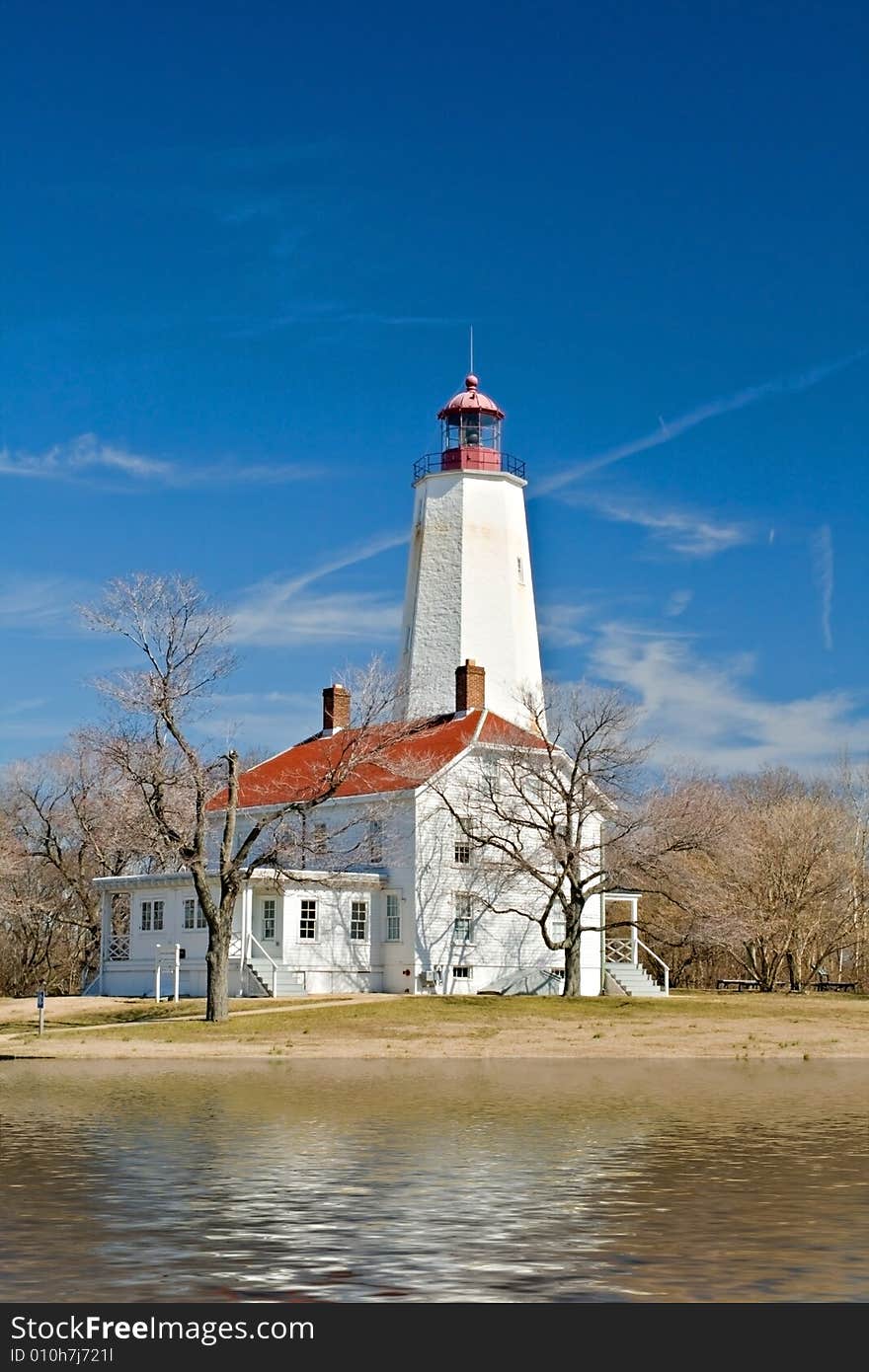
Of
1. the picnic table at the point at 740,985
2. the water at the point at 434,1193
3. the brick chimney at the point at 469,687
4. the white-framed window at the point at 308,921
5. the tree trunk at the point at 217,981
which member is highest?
the brick chimney at the point at 469,687

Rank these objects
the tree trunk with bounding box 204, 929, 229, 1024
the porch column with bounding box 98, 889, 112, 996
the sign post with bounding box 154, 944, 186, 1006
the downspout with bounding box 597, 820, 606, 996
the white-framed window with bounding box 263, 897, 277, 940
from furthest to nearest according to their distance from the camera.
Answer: the porch column with bounding box 98, 889, 112, 996
the downspout with bounding box 597, 820, 606, 996
the white-framed window with bounding box 263, 897, 277, 940
the sign post with bounding box 154, 944, 186, 1006
the tree trunk with bounding box 204, 929, 229, 1024

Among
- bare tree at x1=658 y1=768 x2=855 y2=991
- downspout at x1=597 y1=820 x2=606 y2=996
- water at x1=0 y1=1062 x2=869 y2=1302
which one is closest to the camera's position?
water at x1=0 y1=1062 x2=869 y2=1302

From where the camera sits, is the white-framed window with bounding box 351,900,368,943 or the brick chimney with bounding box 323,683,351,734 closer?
the white-framed window with bounding box 351,900,368,943

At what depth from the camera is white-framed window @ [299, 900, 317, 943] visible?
4931 centimetres

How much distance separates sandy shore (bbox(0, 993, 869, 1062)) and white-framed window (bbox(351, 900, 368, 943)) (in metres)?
4.36

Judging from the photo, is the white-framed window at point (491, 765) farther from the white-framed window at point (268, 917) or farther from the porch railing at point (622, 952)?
the porch railing at point (622, 952)

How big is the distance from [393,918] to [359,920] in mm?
1055

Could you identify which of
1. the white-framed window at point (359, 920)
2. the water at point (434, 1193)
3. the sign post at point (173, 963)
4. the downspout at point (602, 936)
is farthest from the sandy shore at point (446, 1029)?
the water at point (434, 1193)

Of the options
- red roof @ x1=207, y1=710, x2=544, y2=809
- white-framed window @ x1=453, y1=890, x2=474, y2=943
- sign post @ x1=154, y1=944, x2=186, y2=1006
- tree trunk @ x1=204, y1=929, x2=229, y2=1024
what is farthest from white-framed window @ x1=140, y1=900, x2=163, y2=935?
tree trunk @ x1=204, y1=929, x2=229, y2=1024

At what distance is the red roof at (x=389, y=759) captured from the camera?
5006 centimetres

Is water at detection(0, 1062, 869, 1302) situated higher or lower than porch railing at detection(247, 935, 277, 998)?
lower

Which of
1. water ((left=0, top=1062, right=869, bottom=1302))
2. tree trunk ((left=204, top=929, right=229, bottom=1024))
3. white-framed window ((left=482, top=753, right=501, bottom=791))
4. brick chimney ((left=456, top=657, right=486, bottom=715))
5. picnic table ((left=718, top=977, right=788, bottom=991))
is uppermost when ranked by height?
brick chimney ((left=456, top=657, right=486, bottom=715))

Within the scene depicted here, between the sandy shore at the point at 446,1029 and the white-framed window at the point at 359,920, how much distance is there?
436 centimetres

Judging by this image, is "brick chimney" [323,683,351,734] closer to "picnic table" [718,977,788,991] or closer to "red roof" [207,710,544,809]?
"red roof" [207,710,544,809]
